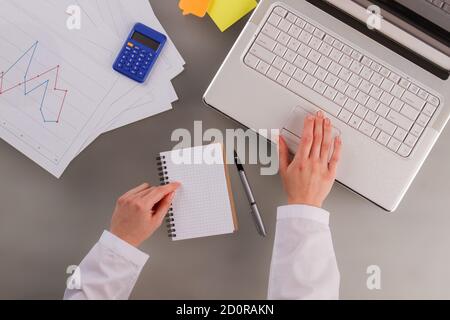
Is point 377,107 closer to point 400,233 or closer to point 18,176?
point 400,233

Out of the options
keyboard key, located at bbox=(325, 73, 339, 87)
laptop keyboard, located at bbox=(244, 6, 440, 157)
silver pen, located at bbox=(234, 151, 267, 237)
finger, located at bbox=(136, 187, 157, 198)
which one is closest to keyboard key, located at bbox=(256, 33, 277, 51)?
laptop keyboard, located at bbox=(244, 6, 440, 157)

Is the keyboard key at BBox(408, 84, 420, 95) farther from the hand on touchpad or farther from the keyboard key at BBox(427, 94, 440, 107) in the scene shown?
the hand on touchpad

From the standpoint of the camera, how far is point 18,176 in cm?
85

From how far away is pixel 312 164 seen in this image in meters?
0.77

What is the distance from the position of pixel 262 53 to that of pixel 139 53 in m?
0.22

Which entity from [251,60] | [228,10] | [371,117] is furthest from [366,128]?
[228,10]

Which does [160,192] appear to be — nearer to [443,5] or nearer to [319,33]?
[319,33]

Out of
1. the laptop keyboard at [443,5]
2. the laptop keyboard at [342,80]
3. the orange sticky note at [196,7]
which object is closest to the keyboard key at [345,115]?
the laptop keyboard at [342,80]

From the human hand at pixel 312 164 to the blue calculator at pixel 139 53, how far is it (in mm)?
275

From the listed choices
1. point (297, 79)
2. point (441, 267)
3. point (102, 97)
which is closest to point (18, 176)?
point (102, 97)

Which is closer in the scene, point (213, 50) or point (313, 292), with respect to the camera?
point (313, 292)

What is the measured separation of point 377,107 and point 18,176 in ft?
2.15

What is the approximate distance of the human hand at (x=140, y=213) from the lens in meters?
0.79
